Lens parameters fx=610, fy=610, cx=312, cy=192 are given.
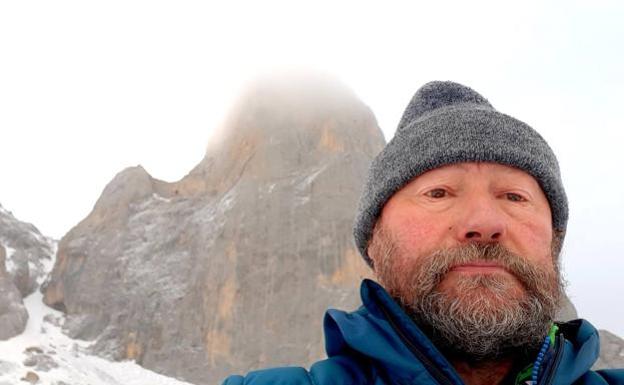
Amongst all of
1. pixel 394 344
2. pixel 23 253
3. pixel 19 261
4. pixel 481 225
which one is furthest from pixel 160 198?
pixel 394 344

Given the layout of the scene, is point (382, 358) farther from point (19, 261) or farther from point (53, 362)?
point (19, 261)

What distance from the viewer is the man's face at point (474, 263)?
2.10 m

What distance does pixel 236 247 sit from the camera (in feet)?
125

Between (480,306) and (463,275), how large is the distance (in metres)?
0.12

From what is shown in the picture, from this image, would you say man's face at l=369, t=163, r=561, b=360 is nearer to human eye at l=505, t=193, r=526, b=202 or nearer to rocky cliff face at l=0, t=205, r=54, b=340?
human eye at l=505, t=193, r=526, b=202

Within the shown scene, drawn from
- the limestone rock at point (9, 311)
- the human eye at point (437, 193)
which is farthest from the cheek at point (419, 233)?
the limestone rock at point (9, 311)

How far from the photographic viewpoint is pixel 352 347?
6.31 feet

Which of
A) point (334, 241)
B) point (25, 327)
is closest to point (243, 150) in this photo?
point (334, 241)

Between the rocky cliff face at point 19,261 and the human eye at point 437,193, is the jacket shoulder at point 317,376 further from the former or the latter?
the rocky cliff face at point 19,261

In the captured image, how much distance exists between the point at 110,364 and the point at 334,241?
15015mm

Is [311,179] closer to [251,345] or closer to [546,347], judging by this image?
[251,345]

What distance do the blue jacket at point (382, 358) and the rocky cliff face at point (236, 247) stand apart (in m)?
31.1

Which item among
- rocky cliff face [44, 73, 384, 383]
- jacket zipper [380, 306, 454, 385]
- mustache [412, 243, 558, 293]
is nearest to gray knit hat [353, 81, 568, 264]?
mustache [412, 243, 558, 293]

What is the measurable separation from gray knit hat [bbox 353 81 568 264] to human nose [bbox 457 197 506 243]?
29cm
